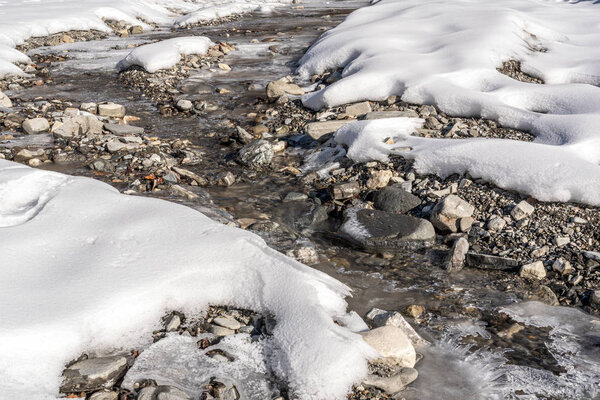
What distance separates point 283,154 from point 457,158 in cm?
241

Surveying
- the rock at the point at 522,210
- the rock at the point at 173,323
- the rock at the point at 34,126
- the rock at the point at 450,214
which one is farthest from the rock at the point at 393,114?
the rock at the point at 34,126

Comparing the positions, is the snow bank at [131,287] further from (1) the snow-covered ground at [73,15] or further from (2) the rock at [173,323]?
(1) the snow-covered ground at [73,15]

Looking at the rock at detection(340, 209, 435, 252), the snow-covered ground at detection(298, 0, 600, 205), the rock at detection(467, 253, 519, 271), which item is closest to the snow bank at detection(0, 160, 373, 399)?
the rock at detection(340, 209, 435, 252)

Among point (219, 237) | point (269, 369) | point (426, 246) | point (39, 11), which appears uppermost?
point (39, 11)

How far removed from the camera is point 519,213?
188 inches

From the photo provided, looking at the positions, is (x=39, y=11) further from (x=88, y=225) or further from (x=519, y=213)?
(x=519, y=213)

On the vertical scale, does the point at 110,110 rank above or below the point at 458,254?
above

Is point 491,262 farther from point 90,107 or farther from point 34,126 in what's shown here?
point 90,107

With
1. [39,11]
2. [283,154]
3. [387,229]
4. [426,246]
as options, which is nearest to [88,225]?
[387,229]

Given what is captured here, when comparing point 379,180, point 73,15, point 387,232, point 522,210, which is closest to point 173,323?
point 387,232

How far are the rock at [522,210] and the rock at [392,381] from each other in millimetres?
2417

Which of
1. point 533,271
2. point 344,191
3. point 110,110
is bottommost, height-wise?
point 533,271

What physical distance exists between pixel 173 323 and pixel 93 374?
0.57 m

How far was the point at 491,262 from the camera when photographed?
4.42 metres
